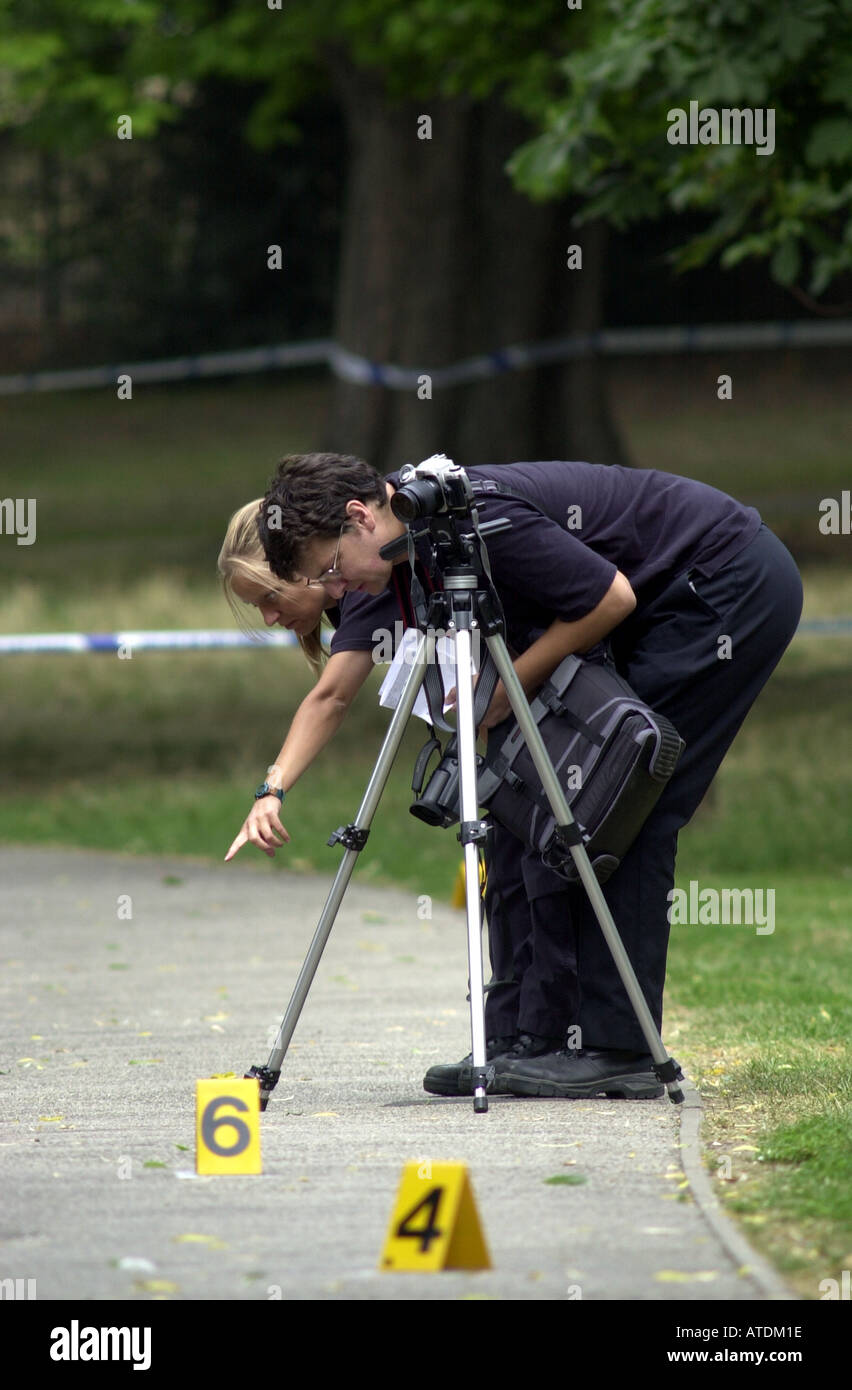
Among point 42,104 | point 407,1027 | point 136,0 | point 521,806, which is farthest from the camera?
point 42,104

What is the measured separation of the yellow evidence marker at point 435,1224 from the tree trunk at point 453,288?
13820mm

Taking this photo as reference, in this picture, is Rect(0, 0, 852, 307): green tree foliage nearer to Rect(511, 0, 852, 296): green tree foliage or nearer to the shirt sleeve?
Rect(511, 0, 852, 296): green tree foliage

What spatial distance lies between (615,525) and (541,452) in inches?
519

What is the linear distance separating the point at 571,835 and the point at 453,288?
13159 millimetres

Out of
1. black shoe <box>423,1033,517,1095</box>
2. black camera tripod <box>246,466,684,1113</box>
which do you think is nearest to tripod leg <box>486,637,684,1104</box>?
black camera tripod <box>246,466,684,1113</box>

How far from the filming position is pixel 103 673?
17891mm

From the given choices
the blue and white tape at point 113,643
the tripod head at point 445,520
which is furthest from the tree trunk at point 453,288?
the tripod head at point 445,520

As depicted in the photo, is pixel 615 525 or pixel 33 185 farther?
pixel 33 185

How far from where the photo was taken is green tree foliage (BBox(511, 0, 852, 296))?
963 centimetres

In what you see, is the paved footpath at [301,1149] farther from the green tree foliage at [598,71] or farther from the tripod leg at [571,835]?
the green tree foliage at [598,71]

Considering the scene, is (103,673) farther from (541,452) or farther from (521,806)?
(521,806)

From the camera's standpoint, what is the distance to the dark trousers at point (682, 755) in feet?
17.6

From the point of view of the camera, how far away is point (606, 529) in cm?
537

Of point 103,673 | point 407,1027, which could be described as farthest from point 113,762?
point 407,1027
